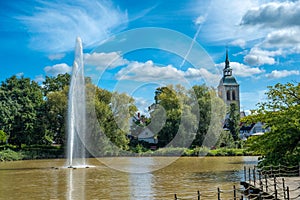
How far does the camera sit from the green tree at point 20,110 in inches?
1933

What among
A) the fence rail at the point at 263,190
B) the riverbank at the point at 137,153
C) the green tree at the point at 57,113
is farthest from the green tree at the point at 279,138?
the green tree at the point at 57,113

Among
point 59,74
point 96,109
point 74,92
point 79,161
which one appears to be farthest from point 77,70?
point 59,74

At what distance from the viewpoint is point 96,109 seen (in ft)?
160

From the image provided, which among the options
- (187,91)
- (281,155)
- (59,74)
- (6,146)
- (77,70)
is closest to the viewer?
(281,155)

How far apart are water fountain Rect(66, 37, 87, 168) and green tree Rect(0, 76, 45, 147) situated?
656 inches

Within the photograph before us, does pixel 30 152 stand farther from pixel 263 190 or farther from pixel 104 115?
pixel 263 190

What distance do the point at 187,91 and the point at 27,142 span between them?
22977 mm

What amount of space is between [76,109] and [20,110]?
782 inches

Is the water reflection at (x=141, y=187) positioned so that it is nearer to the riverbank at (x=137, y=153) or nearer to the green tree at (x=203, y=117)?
the riverbank at (x=137, y=153)

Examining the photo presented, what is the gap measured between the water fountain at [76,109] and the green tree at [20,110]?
16669 mm

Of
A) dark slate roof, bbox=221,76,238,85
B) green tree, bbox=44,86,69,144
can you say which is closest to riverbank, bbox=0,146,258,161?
green tree, bbox=44,86,69,144

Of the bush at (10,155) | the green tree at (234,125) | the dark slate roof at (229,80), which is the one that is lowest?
the bush at (10,155)

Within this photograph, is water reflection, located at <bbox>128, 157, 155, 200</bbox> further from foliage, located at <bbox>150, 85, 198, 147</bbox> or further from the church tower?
the church tower

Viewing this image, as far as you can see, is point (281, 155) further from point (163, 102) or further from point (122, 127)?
point (163, 102)
